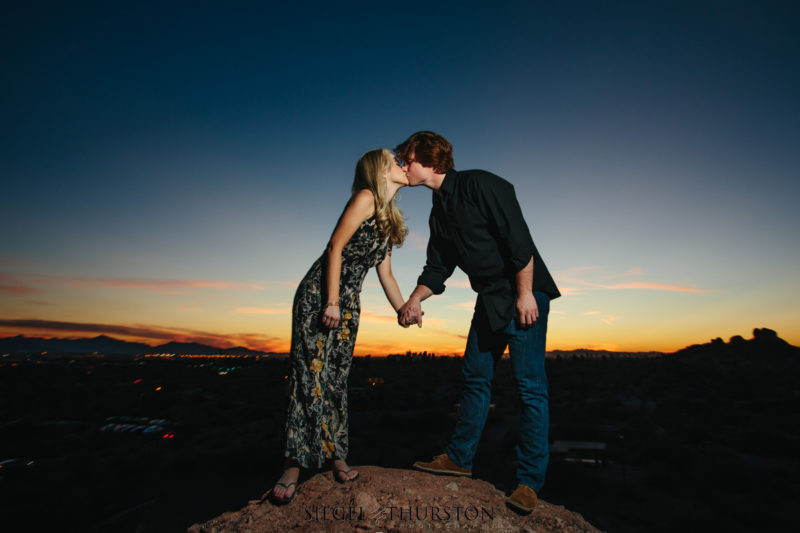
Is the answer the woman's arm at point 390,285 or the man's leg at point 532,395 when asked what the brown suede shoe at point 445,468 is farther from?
the woman's arm at point 390,285

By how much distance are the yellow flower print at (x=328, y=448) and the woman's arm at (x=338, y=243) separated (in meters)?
0.78

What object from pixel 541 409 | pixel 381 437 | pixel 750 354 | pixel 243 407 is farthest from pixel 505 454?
pixel 750 354

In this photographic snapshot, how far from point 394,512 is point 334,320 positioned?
1157 mm

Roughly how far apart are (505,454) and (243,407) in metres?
9.99

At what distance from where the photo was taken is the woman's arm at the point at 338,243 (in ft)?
8.30

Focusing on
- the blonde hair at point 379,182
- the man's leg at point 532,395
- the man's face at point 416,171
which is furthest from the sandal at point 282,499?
the man's face at point 416,171

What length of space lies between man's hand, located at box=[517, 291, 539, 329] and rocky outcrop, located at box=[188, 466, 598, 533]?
110 centimetres

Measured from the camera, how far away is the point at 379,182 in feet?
8.50

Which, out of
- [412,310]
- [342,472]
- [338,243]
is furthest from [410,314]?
[342,472]

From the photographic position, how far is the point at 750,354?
40.0m

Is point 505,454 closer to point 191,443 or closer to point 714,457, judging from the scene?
point 714,457

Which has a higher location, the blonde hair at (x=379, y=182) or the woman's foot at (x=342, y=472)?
the blonde hair at (x=379, y=182)

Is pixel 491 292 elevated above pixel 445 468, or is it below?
above

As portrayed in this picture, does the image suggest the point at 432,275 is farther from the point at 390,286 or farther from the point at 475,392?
the point at 475,392
